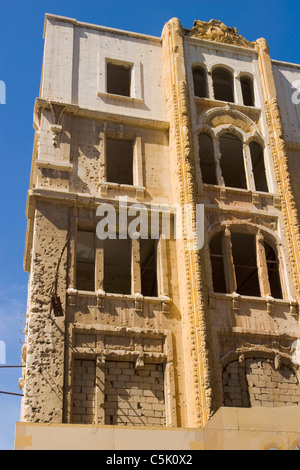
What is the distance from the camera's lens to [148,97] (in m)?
26.0

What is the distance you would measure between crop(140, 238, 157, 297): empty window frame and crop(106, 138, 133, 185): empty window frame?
153 inches

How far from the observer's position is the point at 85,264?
28875mm

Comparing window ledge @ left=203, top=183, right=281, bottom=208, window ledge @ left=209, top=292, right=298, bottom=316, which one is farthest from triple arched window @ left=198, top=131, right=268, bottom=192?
window ledge @ left=209, top=292, right=298, bottom=316

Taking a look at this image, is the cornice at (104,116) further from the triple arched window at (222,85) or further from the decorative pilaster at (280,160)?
the decorative pilaster at (280,160)

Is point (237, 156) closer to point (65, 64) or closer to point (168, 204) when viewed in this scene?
point (168, 204)

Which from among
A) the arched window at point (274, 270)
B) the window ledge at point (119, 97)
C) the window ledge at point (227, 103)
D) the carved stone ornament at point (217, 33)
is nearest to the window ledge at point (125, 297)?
the arched window at point (274, 270)

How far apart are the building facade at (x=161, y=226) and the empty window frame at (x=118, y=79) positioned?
0.08 metres

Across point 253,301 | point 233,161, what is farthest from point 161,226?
point 233,161

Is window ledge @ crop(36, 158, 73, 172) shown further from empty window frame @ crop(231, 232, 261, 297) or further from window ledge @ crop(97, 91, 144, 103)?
empty window frame @ crop(231, 232, 261, 297)

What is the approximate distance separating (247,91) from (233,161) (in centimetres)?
311

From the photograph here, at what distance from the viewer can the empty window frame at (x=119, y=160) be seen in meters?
25.7

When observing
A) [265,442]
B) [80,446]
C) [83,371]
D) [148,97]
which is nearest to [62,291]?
[83,371]

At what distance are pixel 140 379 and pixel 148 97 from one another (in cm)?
1175

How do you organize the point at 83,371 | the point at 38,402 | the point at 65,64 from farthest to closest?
the point at 65,64
the point at 83,371
the point at 38,402
